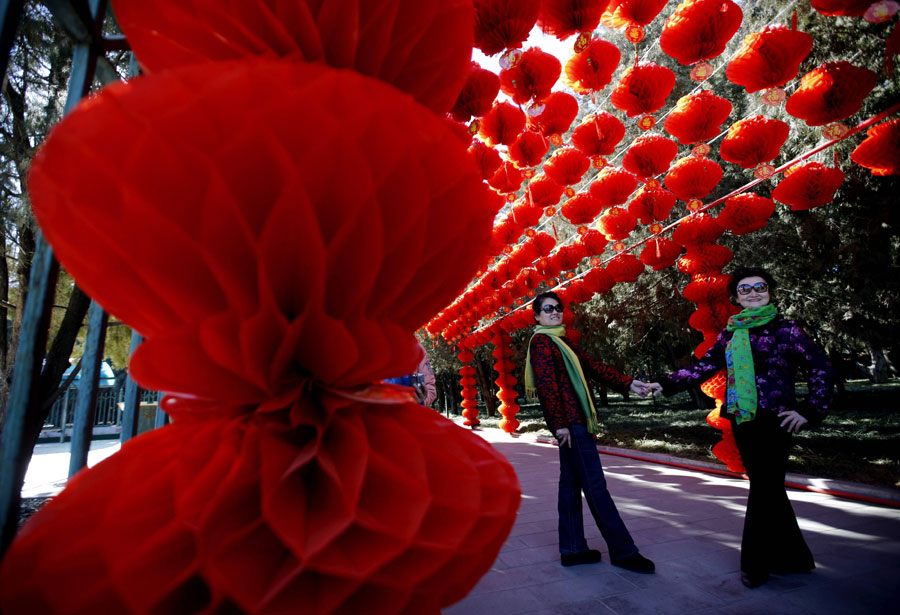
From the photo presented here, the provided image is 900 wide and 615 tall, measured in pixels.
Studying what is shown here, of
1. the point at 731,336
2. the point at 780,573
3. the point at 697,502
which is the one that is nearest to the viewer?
the point at 780,573

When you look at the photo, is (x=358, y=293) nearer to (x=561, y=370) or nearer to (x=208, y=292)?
(x=208, y=292)

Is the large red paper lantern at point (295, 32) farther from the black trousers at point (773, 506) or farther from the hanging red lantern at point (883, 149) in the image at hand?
the hanging red lantern at point (883, 149)

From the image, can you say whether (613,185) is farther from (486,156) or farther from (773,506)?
(773,506)

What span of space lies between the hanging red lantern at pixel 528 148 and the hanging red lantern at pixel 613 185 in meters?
0.89

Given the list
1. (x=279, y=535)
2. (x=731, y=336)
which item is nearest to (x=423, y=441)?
(x=279, y=535)

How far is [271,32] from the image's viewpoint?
2.23ft

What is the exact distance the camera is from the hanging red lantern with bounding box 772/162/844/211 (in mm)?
3275

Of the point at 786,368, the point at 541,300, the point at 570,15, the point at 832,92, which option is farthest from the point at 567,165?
the point at 786,368

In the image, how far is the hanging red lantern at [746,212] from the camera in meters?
3.77

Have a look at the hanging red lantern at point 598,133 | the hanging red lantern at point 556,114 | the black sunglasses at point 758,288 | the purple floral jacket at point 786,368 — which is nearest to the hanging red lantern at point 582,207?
the hanging red lantern at point 598,133

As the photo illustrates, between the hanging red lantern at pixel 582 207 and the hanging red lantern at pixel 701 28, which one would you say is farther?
the hanging red lantern at pixel 582 207

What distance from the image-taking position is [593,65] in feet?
9.48

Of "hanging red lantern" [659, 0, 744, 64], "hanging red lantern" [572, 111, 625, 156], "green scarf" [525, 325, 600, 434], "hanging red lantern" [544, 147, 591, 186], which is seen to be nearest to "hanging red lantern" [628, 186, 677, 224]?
"hanging red lantern" [544, 147, 591, 186]

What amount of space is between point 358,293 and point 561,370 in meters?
2.42
